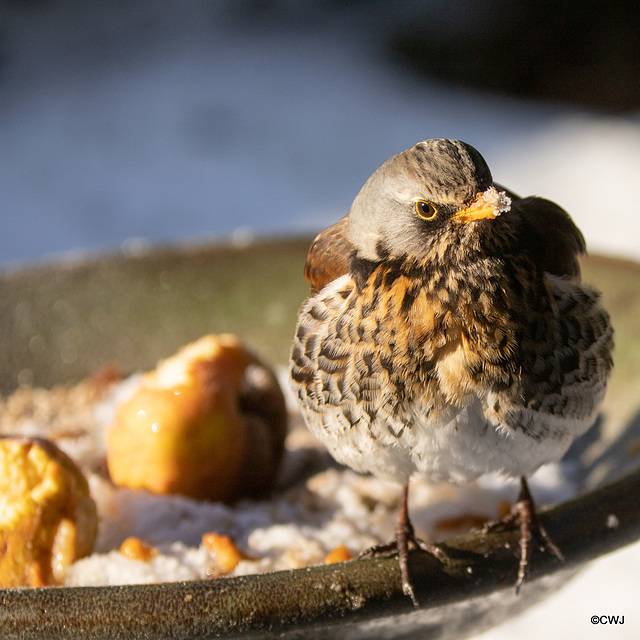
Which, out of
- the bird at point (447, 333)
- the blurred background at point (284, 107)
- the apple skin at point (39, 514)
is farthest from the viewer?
the blurred background at point (284, 107)

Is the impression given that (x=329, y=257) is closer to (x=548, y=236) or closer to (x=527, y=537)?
(x=548, y=236)

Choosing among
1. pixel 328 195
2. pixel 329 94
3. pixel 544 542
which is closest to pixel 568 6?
pixel 329 94

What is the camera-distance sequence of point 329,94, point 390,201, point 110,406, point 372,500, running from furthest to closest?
1. point 329,94
2. point 110,406
3. point 372,500
4. point 390,201

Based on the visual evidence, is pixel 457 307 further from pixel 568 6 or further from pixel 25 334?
pixel 568 6

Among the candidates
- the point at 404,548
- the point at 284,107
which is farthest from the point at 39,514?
the point at 284,107

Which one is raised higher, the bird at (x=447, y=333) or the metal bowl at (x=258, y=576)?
the bird at (x=447, y=333)

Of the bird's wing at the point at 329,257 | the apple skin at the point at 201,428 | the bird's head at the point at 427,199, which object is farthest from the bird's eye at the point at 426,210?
the apple skin at the point at 201,428

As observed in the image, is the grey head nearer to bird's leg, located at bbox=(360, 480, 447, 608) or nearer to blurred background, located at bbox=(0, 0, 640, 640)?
bird's leg, located at bbox=(360, 480, 447, 608)

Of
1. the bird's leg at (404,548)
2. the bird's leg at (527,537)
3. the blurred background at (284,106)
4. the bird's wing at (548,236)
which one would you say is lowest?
the blurred background at (284,106)

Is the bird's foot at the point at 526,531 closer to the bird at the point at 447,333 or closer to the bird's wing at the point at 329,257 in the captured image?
the bird at the point at 447,333
